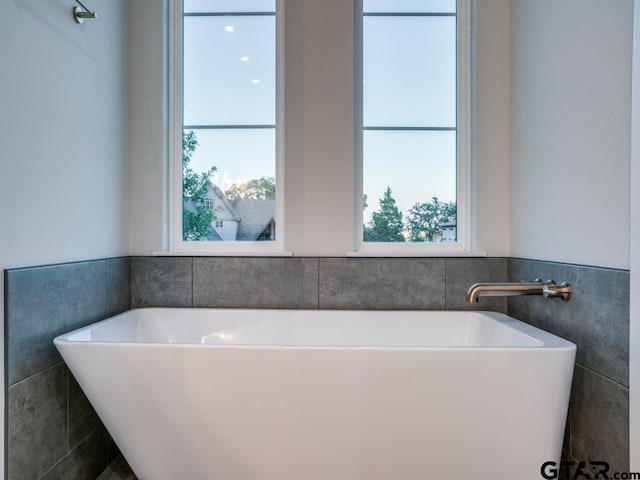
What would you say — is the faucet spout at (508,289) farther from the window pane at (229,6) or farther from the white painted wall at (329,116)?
the window pane at (229,6)

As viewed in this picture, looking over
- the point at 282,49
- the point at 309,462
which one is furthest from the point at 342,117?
the point at 309,462

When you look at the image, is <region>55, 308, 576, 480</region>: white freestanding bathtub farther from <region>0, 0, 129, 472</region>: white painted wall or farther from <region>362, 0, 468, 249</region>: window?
<region>362, 0, 468, 249</region>: window

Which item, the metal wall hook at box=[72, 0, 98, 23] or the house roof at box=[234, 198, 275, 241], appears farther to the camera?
the house roof at box=[234, 198, 275, 241]

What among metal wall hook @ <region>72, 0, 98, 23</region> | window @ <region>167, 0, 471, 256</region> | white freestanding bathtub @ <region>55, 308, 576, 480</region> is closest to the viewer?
white freestanding bathtub @ <region>55, 308, 576, 480</region>

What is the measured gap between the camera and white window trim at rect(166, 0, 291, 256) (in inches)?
80.1

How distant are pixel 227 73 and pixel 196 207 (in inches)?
29.9

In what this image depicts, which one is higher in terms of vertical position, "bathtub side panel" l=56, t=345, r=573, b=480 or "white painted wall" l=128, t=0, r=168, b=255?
"white painted wall" l=128, t=0, r=168, b=255

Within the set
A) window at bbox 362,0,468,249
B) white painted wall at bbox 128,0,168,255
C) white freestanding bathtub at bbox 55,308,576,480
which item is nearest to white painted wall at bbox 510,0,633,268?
window at bbox 362,0,468,249

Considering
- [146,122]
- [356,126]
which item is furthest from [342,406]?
[146,122]

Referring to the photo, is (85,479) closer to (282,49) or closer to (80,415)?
(80,415)

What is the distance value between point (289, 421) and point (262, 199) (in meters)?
1.21

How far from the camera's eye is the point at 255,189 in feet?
6.91

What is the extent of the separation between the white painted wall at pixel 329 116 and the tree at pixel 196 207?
10.1 inches

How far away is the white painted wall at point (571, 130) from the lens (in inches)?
47.3
